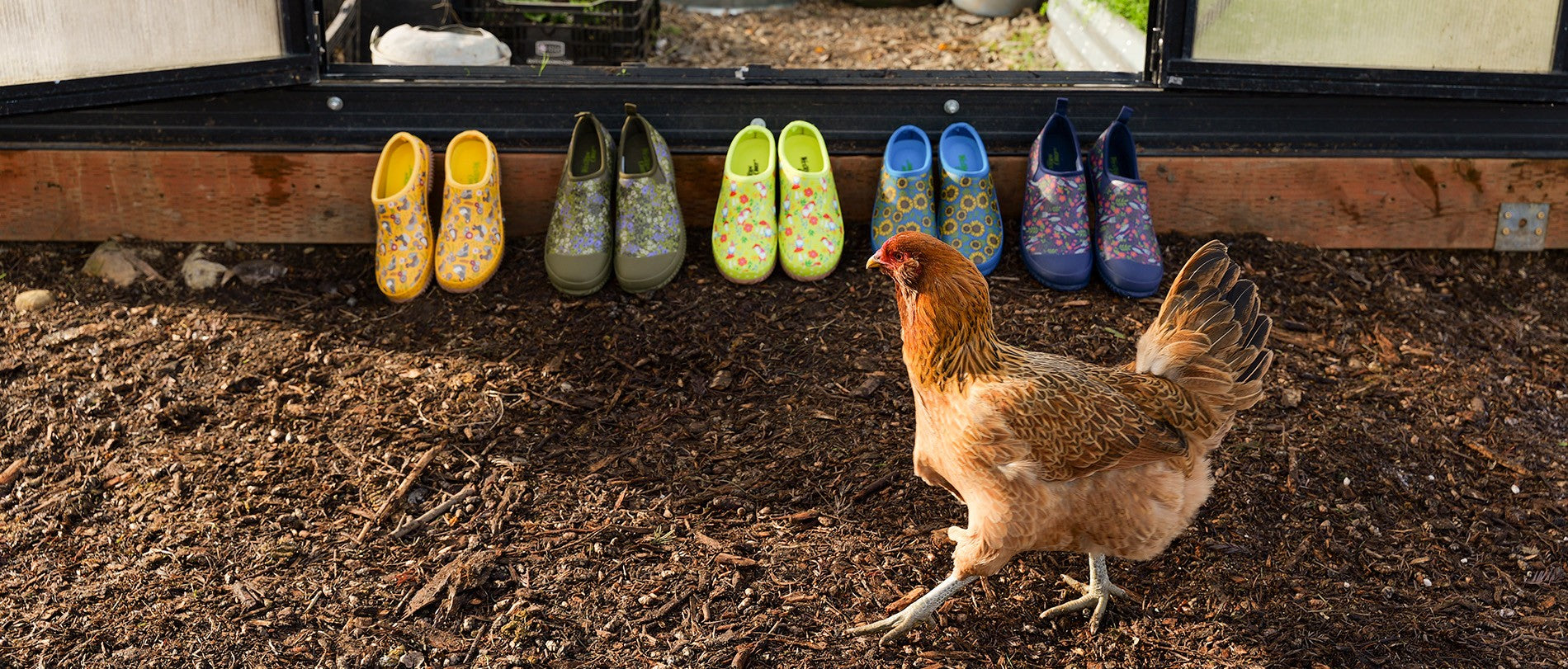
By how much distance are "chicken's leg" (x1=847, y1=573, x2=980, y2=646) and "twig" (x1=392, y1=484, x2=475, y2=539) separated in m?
1.06

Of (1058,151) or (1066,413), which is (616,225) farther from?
(1066,413)

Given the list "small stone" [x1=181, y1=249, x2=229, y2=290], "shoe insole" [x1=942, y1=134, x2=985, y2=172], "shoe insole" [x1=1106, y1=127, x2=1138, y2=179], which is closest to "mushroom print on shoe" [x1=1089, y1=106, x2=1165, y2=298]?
"shoe insole" [x1=1106, y1=127, x2=1138, y2=179]

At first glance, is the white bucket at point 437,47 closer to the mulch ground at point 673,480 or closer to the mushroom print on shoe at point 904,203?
the mulch ground at point 673,480

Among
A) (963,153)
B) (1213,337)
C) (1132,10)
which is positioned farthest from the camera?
(1132,10)

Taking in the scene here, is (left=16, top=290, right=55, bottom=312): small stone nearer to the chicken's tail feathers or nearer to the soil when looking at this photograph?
the soil

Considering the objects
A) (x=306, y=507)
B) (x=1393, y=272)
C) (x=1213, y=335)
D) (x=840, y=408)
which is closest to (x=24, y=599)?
(x=306, y=507)

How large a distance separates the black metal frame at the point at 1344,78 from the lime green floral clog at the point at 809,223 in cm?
123

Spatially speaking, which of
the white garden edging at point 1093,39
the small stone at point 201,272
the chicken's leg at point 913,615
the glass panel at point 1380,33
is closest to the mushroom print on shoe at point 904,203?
the glass panel at point 1380,33

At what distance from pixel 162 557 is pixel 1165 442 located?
2.34 meters

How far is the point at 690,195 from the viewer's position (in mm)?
4152

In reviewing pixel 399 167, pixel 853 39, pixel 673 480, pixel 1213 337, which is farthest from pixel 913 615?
pixel 853 39

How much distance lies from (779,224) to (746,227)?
12 centimetres

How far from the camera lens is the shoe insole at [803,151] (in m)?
4.01

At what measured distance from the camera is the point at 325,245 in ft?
13.5
